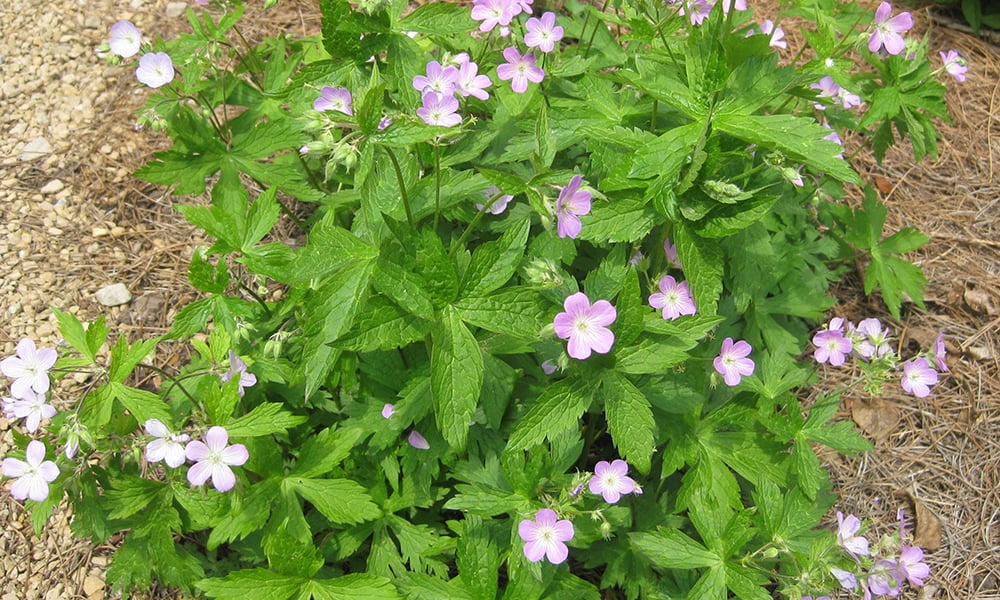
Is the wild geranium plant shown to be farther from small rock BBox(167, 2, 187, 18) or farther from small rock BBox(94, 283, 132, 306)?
small rock BBox(167, 2, 187, 18)

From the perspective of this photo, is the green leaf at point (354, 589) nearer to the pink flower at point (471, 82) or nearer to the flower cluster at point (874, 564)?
the flower cluster at point (874, 564)

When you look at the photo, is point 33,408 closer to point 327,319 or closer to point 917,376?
point 327,319

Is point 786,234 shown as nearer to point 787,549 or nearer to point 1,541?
point 787,549

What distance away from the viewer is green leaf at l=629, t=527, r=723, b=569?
279 centimetres

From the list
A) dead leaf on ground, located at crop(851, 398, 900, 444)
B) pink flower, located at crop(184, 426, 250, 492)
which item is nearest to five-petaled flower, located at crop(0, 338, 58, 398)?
pink flower, located at crop(184, 426, 250, 492)

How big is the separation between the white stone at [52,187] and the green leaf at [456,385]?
3.03 meters

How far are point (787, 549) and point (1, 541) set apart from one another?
3409 mm

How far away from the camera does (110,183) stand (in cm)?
426

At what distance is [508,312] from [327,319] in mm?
611

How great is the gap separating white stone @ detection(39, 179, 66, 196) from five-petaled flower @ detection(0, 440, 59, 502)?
7.06 feet

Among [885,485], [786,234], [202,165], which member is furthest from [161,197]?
[885,485]

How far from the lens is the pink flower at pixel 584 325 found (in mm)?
2387

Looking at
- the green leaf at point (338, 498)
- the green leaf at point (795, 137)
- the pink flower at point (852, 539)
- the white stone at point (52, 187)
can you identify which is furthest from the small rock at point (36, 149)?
the pink flower at point (852, 539)

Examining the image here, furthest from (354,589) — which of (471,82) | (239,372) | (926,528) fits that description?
(926,528)
